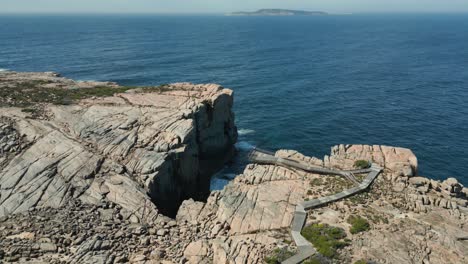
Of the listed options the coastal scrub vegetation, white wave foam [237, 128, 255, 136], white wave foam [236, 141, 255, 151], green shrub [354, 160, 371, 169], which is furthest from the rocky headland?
white wave foam [237, 128, 255, 136]

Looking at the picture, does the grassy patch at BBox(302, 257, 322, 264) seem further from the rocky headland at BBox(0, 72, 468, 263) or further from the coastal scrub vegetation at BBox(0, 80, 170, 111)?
the coastal scrub vegetation at BBox(0, 80, 170, 111)

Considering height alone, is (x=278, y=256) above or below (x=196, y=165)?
above

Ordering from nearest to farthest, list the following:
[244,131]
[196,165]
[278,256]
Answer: [278,256], [196,165], [244,131]

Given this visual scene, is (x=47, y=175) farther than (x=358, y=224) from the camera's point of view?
Yes

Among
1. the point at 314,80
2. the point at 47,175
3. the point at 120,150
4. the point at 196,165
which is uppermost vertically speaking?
the point at 120,150

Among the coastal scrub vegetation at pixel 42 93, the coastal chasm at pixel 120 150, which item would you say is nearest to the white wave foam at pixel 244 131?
the coastal chasm at pixel 120 150

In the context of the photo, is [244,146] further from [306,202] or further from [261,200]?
[306,202]

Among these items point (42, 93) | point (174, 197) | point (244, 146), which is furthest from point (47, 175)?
point (244, 146)

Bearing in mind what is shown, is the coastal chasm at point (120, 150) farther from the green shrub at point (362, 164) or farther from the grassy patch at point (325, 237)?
the green shrub at point (362, 164)
